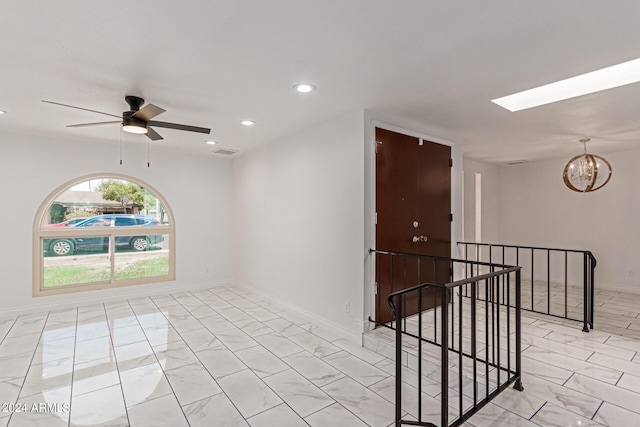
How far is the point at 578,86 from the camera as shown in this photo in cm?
300

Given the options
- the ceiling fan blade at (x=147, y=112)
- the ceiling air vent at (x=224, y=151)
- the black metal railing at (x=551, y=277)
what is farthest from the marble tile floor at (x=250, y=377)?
the ceiling air vent at (x=224, y=151)

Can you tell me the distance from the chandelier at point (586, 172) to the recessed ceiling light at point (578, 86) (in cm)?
206

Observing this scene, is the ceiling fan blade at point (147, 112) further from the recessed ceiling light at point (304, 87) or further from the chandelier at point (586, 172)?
the chandelier at point (586, 172)

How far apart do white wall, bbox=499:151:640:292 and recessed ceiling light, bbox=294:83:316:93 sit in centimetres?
572

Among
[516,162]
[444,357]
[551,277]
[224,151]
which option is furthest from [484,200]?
[444,357]

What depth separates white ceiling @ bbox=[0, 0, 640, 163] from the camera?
176cm

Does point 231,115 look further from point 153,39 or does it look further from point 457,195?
point 457,195

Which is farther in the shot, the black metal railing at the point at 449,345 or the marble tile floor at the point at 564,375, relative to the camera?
the marble tile floor at the point at 564,375

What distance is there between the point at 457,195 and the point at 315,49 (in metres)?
3.21

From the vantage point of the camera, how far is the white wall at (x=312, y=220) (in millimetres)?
3523

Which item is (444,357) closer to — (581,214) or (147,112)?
(147,112)

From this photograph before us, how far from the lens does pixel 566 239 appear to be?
20.2 ft

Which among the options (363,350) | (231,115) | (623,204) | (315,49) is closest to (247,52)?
(315,49)

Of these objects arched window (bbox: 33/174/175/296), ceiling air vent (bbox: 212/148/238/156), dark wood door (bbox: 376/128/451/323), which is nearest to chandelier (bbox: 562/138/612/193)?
dark wood door (bbox: 376/128/451/323)
